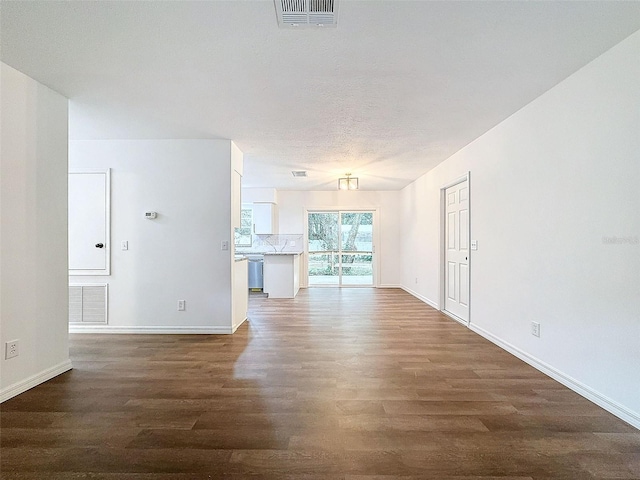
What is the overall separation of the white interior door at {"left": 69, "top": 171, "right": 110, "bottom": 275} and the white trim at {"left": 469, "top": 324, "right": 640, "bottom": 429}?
4.63m

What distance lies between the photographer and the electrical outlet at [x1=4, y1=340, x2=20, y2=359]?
242cm

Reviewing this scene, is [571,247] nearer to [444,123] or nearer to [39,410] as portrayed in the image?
[444,123]

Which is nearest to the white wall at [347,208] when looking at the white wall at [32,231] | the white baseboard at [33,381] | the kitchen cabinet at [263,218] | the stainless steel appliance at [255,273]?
the kitchen cabinet at [263,218]

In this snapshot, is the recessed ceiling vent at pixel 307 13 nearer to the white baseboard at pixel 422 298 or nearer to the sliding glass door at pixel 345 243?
the white baseboard at pixel 422 298

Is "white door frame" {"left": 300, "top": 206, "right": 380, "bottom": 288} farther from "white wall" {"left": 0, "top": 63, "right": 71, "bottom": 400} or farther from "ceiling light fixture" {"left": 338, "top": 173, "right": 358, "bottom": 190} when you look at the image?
"white wall" {"left": 0, "top": 63, "right": 71, "bottom": 400}

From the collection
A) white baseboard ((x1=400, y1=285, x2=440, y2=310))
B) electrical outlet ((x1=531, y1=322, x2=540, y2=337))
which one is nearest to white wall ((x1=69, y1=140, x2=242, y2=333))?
electrical outlet ((x1=531, y1=322, x2=540, y2=337))

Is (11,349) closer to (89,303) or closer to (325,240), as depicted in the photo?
(89,303)

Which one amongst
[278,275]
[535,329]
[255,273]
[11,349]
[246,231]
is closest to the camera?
[11,349]

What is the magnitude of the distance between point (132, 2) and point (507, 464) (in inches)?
121

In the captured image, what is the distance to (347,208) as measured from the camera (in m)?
8.34

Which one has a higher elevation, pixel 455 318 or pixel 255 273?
pixel 255 273

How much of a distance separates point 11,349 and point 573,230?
4.26 meters

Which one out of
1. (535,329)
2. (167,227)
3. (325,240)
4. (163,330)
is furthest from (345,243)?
(535,329)

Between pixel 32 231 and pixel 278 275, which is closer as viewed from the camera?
pixel 32 231
